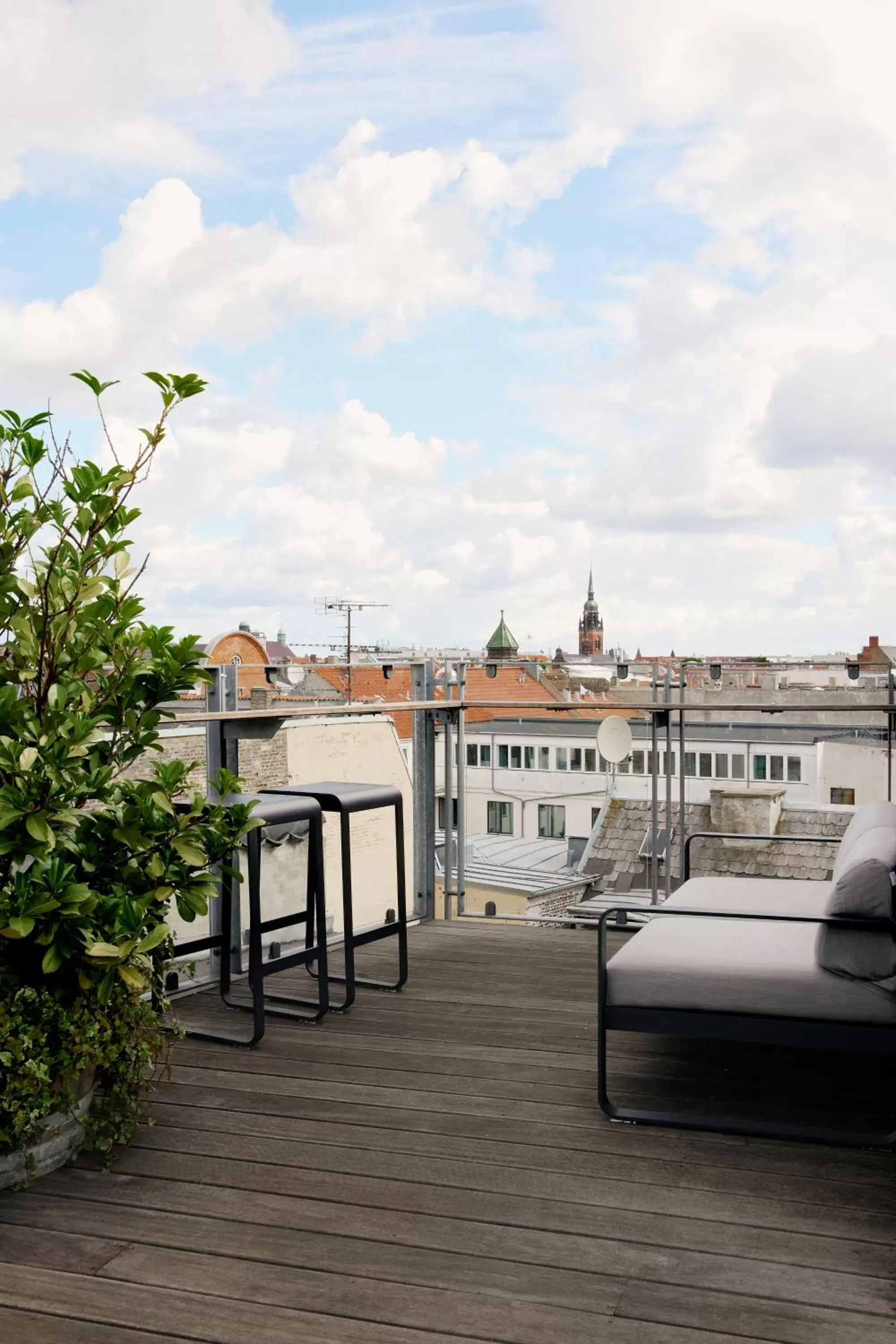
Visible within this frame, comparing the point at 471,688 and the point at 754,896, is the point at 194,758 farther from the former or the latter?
the point at 471,688

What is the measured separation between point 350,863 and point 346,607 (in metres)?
37.9

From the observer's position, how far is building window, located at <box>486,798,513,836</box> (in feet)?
97.3

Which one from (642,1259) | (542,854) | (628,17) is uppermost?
(628,17)

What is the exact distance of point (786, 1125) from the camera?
2.83 meters

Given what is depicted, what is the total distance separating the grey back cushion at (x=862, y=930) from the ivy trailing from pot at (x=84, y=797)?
138 cm

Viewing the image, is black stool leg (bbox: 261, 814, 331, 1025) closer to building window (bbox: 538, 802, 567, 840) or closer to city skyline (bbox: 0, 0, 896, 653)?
city skyline (bbox: 0, 0, 896, 653)

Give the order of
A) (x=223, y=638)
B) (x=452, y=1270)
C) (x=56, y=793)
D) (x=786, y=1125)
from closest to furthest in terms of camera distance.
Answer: (x=452, y=1270), (x=56, y=793), (x=786, y=1125), (x=223, y=638)

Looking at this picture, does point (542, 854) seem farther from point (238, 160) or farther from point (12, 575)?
point (12, 575)

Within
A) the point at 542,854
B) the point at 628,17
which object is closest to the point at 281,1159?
the point at 628,17

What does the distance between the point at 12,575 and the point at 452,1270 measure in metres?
1.67

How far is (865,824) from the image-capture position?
3.36 m

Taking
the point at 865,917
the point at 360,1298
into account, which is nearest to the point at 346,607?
the point at 865,917

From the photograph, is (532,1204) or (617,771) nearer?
(532,1204)

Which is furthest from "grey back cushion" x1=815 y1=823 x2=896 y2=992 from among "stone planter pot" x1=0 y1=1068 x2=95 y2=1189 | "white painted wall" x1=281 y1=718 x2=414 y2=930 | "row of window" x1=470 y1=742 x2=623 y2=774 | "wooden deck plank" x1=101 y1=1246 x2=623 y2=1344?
"row of window" x1=470 y1=742 x2=623 y2=774
